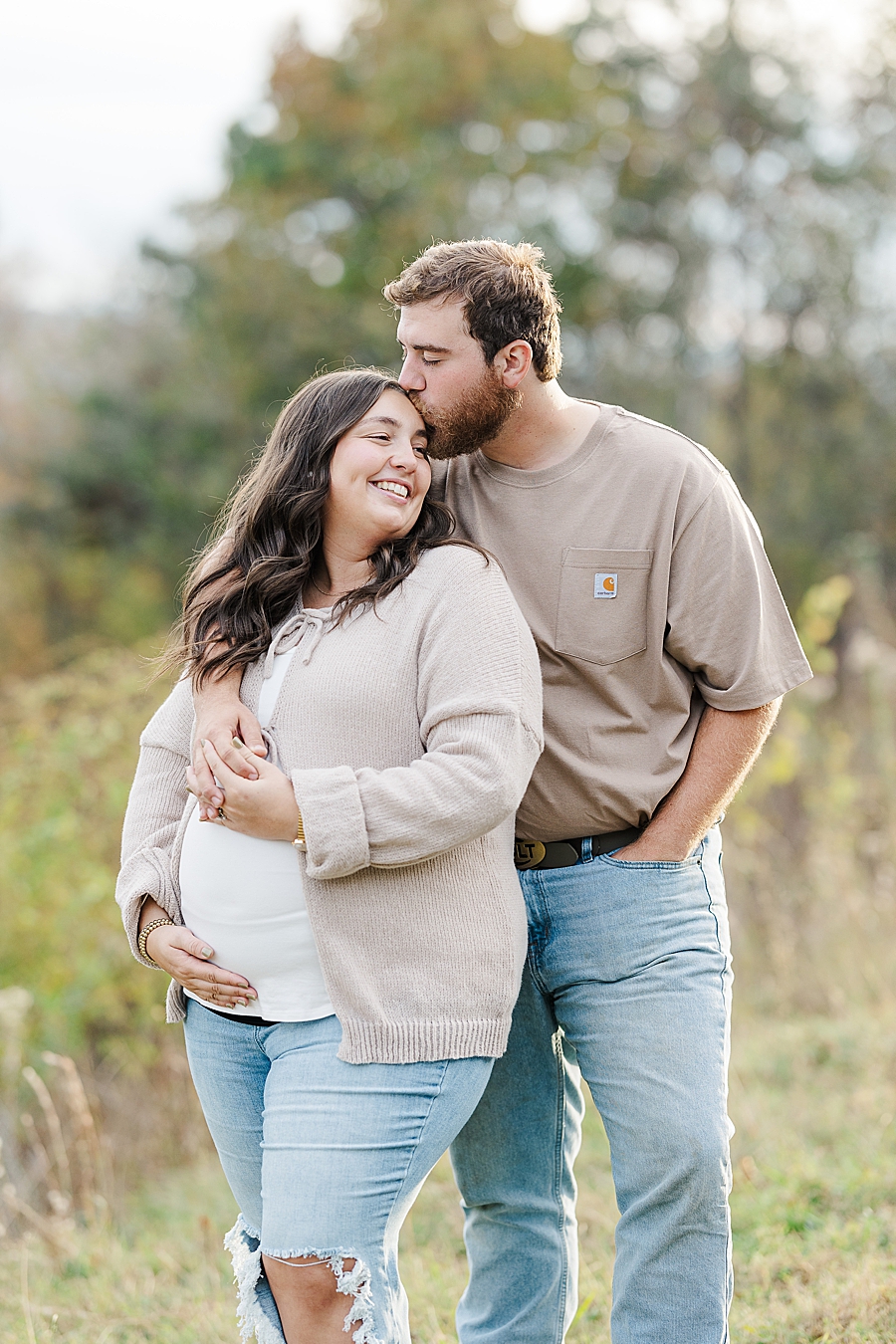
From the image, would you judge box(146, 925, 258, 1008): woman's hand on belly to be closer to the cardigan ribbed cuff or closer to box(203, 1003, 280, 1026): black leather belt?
box(203, 1003, 280, 1026): black leather belt

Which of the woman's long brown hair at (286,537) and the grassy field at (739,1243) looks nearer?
the woman's long brown hair at (286,537)

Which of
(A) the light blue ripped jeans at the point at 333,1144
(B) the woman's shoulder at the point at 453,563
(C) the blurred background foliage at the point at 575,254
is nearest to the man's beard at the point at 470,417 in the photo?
(B) the woman's shoulder at the point at 453,563

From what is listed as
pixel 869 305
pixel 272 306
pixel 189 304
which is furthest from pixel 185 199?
pixel 869 305

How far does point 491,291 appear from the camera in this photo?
2521 mm

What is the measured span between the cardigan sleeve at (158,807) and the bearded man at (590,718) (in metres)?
0.17

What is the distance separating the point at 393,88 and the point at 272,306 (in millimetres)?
3247

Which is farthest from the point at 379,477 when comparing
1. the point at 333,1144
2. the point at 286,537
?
the point at 333,1144

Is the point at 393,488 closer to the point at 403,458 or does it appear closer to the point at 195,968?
the point at 403,458

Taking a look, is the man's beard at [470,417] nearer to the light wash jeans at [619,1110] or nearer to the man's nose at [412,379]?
the man's nose at [412,379]

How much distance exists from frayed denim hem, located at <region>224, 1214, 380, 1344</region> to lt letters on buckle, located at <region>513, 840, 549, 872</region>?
2.78 ft

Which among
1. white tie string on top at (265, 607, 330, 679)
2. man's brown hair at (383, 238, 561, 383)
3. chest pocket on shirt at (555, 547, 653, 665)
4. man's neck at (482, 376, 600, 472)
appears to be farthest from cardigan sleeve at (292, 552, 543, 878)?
man's brown hair at (383, 238, 561, 383)

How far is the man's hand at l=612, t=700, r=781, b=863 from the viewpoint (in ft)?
8.09

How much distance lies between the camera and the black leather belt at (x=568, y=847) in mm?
2506

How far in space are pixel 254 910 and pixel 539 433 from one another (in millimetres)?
1148
